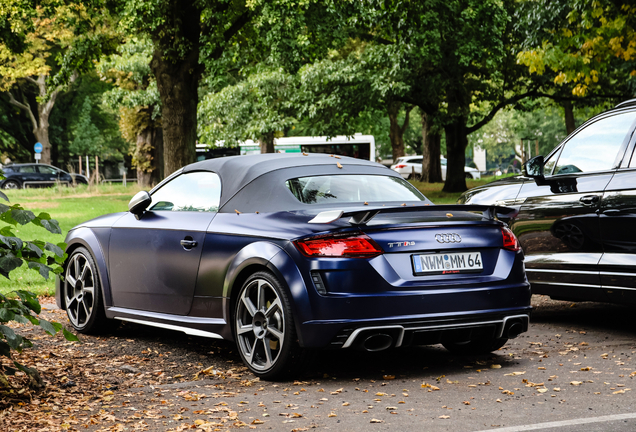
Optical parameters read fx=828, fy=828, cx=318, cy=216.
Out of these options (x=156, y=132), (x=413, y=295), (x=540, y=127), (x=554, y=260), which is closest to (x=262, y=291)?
(x=413, y=295)

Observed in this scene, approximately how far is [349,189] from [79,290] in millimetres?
2824

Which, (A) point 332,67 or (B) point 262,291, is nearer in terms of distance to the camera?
(B) point 262,291

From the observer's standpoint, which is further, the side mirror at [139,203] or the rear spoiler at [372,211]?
the side mirror at [139,203]

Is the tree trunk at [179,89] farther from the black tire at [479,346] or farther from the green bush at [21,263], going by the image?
the green bush at [21,263]

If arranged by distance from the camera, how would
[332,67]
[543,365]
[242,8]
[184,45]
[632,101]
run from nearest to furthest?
1. [543,365]
2. [632,101]
3. [184,45]
4. [242,8]
5. [332,67]

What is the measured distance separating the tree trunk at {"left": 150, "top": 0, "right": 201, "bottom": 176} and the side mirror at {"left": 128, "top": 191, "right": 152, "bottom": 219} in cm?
901

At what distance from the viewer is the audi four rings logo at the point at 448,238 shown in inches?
208

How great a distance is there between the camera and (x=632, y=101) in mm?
6742

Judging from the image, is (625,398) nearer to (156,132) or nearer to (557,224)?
(557,224)

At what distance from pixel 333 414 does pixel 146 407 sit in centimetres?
109

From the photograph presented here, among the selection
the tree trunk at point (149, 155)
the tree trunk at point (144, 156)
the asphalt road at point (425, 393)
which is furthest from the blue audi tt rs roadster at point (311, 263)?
the tree trunk at point (149, 155)

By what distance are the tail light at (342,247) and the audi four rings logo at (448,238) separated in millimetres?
412

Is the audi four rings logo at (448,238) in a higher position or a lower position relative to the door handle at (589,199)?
lower

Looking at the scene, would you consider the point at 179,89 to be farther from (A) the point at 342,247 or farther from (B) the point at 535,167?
(A) the point at 342,247
